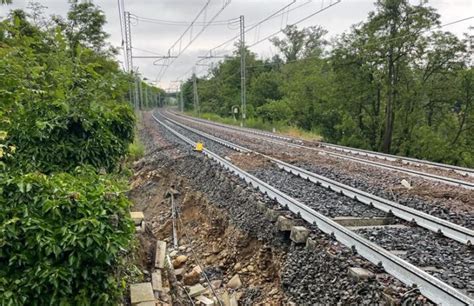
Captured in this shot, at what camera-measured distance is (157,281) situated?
5258mm

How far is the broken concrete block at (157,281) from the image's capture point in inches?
200

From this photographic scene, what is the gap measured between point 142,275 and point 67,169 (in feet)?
5.88

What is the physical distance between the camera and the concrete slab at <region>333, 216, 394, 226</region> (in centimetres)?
600

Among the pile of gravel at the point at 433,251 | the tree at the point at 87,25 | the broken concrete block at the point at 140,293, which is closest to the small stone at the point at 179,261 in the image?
the broken concrete block at the point at 140,293

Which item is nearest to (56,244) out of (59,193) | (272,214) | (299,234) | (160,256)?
(59,193)

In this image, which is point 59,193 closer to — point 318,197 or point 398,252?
point 398,252

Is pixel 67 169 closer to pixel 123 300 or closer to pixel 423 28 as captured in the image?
pixel 123 300

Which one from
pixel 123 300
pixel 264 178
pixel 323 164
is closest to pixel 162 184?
pixel 264 178

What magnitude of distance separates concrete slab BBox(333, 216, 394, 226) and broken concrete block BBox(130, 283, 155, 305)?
114 inches

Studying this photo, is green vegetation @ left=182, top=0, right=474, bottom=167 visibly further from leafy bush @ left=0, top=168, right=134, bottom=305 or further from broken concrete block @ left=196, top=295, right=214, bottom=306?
leafy bush @ left=0, top=168, right=134, bottom=305

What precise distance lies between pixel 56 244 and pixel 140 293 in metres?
1.51

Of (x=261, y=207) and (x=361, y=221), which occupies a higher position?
(x=361, y=221)

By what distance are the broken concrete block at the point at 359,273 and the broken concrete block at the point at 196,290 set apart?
2.59m

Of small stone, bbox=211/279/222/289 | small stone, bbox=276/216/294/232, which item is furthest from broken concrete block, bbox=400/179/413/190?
small stone, bbox=211/279/222/289
